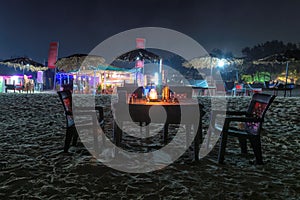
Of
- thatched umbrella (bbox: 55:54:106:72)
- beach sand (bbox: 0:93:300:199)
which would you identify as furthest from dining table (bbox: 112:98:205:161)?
thatched umbrella (bbox: 55:54:106:72)

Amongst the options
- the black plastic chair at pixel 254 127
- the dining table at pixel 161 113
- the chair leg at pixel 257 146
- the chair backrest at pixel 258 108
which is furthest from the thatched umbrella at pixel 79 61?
the chair leg at pixel 257 146

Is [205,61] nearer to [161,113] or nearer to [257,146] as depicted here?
[257,146]

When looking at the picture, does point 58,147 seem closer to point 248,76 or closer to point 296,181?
point 296,181

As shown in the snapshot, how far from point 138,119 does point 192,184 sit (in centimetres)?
101

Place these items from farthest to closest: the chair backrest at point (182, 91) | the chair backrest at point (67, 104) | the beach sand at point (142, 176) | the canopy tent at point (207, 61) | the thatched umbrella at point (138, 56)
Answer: the canopy tent at point (207, 61) → the thatched umbrella at point (138, 56) → the chair backrest at point (182, 91) → the chair backrest at point (67, 104) → the beach sand at point (142, 176)

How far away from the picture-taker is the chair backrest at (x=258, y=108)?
2953 mm

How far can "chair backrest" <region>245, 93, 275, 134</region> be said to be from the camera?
116 inches

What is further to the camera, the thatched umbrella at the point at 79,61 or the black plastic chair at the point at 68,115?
the thatched umbrella at the point at 79,61

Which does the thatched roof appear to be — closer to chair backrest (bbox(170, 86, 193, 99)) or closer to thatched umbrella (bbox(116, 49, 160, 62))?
thatched umbrella (bbox(116, 49, 160, 62))

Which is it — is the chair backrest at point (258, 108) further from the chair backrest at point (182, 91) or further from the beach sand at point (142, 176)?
the chair backrest at point (182, 91)

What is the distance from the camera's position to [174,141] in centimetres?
418

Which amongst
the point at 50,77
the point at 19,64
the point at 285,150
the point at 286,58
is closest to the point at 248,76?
the point at 286,58

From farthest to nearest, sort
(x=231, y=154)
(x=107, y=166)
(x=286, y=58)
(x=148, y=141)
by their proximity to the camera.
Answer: (x=286, y=58) → (x=148, y=141) → (x=231, y=154) → (x=107, y=166)

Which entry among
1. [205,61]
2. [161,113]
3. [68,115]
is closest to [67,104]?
[68,115]
